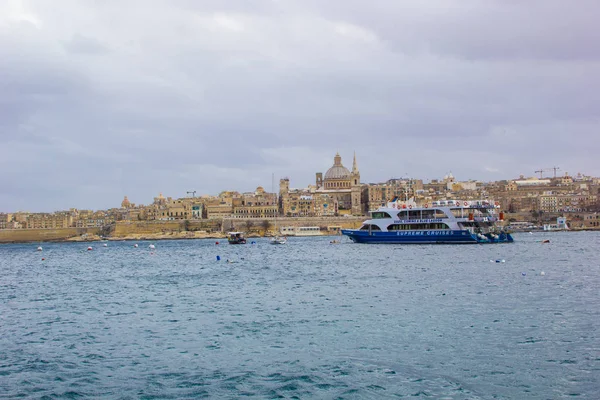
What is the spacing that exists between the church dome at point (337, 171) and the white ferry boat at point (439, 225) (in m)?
95.6

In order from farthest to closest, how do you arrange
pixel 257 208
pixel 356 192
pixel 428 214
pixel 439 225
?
1. pixel 356 192
2. pixel 257 208
3. pixel 428 214
4. pixel 439 225

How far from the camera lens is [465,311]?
21.7 meters

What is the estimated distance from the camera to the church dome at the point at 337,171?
164 meters

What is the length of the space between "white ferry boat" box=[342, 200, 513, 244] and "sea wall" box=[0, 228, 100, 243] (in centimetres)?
7966

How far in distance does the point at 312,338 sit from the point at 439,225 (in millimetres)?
47296

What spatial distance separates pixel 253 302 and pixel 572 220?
369 ft

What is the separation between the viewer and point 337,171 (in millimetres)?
166500

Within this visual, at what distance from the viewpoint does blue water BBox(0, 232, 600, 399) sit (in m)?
14.0

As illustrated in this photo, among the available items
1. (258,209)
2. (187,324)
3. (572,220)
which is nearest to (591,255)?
(187,324)

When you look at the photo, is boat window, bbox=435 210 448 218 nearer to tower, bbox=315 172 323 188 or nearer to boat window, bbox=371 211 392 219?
boat window, bbox=371 211 392 219

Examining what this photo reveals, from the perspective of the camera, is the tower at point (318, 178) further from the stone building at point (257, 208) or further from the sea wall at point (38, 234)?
the sea wall at point (38, 234)

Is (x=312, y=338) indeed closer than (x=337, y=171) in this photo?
Yes

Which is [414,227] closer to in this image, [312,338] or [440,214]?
[440,214]

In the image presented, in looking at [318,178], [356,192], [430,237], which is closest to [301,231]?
[356,192]
